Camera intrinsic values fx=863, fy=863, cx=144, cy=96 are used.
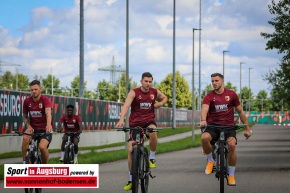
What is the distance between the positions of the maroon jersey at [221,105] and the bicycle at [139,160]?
56.0 inches

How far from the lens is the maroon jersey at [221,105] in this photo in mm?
15500

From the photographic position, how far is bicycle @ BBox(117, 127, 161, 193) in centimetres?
1395

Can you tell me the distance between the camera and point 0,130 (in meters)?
36.6

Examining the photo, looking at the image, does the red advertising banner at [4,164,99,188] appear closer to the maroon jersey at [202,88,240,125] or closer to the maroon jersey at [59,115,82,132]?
the maroon jersey at [202,88,240,125]

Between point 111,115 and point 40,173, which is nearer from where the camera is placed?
point 40,173

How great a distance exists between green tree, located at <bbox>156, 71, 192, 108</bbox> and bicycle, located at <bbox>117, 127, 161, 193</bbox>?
156408mm

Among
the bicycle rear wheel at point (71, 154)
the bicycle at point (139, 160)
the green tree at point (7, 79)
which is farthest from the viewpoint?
the green tree at point (7, 79)

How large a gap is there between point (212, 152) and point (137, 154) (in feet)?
7.82

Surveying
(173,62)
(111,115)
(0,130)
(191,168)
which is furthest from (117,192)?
(173,62)

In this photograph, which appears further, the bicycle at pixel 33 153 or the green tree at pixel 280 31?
the green tree at pixel 280 31

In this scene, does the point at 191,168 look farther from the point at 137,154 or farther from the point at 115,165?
the point at 137,154

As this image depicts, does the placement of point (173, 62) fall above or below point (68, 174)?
above

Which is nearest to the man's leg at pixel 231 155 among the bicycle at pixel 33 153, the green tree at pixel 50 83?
the bicycle at pixel 33 153

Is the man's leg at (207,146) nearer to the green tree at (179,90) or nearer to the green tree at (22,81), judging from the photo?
the green tree at (22,81)
